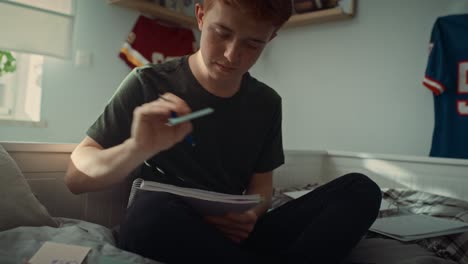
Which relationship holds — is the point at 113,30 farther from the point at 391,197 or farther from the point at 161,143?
the point at 161,143

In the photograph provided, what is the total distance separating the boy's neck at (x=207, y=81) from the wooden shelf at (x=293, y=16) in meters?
1.49

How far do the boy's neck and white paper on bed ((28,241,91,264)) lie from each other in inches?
17.3

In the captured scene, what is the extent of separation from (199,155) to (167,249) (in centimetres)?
30

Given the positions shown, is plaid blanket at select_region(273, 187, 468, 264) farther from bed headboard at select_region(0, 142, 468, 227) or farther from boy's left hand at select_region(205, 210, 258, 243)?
boy's left hand at select_region(205, 210, 258, 243)

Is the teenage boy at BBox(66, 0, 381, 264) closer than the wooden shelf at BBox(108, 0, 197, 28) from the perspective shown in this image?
Yes

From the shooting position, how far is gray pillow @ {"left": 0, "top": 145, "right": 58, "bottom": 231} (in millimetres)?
851

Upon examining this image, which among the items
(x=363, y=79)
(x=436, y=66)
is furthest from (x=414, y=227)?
(x=363, y=79)

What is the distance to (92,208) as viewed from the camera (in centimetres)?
113

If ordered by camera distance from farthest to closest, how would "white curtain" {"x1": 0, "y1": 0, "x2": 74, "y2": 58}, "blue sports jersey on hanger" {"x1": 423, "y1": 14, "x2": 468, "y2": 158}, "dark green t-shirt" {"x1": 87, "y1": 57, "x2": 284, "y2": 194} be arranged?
"white curtain" {"x1": 0, "y1": 0, "x2": 74, "y2": 58}
"blue sports jersey on hanger" {"x1": 423, "y1": 14, "x2": 468, "y2": 158}
"dark green t-shirt" {"x1": 87, "y1": 57, "x2": 284, "y2": 194}

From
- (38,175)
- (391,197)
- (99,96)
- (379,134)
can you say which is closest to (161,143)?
(38,175)

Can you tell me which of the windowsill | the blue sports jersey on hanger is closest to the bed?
the blue sports jersey on hanger

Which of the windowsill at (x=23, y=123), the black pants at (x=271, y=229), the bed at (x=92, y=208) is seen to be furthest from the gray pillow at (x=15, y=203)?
the windowsill at (x=23, y=123)

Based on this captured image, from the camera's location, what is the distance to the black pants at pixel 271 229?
68 cm

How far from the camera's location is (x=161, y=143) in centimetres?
67
